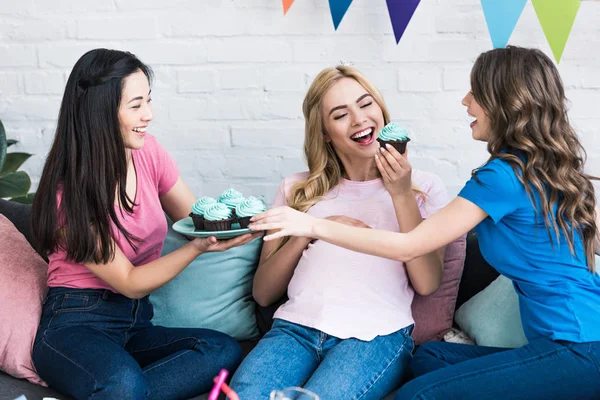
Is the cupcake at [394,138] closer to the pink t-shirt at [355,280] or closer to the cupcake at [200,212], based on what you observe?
the pink t-shirt at [355,280]

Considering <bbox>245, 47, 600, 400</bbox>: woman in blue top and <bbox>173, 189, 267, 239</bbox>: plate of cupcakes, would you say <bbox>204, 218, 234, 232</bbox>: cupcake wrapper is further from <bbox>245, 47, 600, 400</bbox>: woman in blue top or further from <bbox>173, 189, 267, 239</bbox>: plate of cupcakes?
<bbox>245, 47, 600, 400</bbox>: woman in blue top

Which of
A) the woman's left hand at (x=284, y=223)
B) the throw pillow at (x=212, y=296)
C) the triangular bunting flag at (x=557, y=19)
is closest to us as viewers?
the woman's left hand at (x=284, y=223)

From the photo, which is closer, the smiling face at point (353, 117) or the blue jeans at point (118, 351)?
the blue jeans at point (118, 351)

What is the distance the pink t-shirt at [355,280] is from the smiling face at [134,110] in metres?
0.59

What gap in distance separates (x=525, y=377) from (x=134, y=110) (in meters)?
1.29

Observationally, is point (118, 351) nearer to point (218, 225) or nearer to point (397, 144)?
point (218, 225)

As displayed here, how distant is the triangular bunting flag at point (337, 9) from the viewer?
2.84 meters

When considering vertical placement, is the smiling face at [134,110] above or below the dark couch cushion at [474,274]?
above

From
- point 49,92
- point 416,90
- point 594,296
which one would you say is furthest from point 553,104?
point 49,92

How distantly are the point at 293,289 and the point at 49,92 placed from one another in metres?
1.50

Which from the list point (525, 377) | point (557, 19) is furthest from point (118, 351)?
point (557, 19)

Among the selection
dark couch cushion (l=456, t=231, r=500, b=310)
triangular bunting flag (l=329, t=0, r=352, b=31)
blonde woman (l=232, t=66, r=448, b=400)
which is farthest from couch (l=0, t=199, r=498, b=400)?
triangular bunting flag (l=329, t=0, r=352, b=31)

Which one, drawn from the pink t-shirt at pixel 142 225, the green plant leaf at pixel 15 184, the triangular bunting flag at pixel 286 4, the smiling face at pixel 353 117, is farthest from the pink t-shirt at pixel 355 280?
the green plant leaf at pixel 15 184

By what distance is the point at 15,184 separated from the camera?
3014 millimetres
